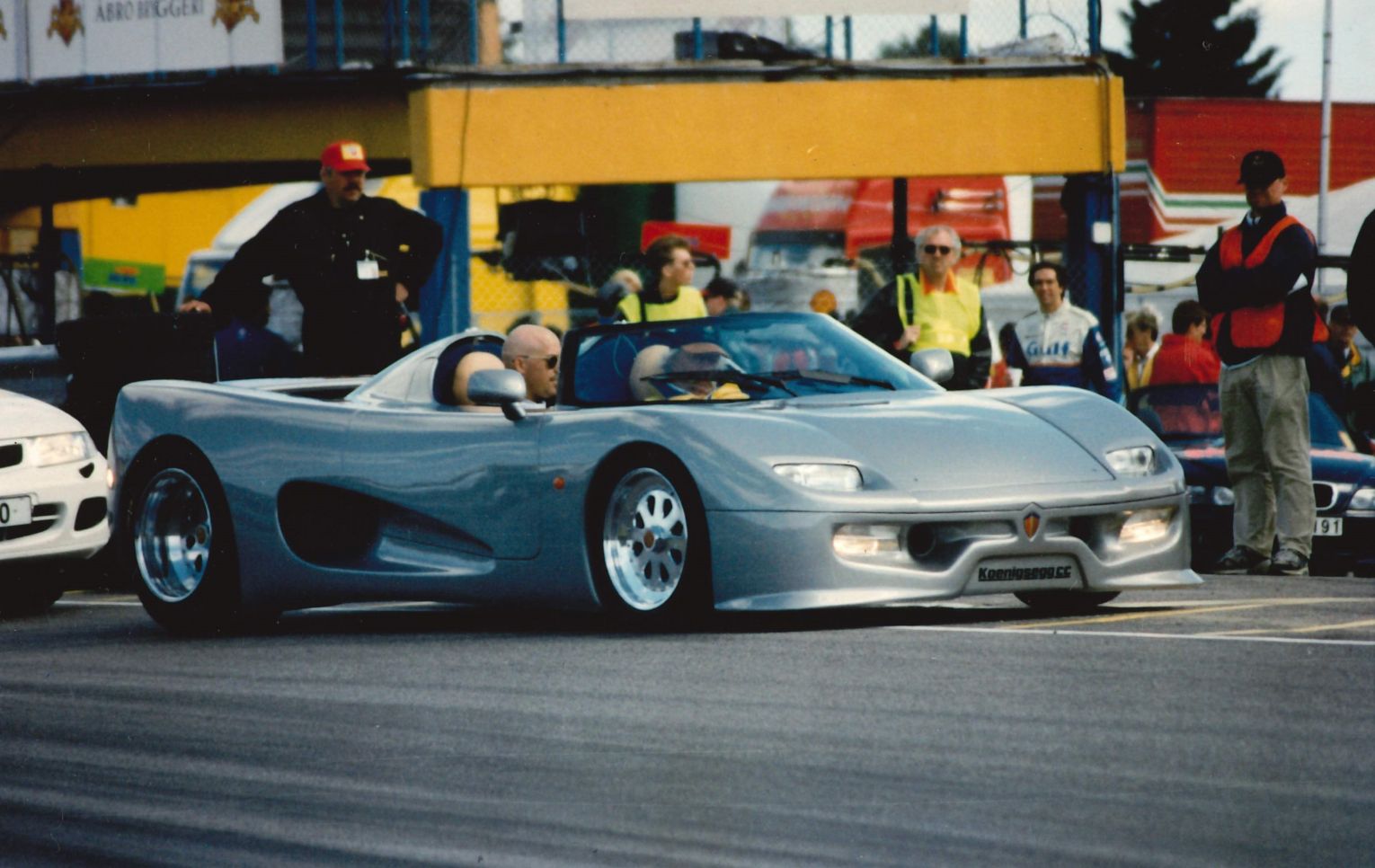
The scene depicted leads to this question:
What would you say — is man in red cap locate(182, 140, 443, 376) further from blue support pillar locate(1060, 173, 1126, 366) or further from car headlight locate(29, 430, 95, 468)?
blue support pillar locate(1060, 173, 1126, 366)

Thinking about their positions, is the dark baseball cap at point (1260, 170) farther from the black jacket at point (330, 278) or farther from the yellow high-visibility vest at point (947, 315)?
the black jacket at point (330, 278)

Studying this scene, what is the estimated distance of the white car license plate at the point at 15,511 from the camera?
10273 millimetres

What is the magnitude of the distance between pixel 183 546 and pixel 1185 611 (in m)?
3.71

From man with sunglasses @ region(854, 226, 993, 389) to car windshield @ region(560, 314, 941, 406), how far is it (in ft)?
9.96

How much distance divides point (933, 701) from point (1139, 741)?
2.68 feet

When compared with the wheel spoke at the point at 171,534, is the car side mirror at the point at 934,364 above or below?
above

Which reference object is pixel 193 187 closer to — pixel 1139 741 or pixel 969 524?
pixel 969 524

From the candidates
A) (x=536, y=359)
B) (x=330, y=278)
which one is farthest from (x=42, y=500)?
(x=536, y=359)

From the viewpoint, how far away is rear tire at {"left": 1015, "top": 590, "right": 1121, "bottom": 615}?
884cm

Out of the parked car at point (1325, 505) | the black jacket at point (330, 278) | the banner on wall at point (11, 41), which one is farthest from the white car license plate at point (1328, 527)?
the banner on wall at point (11, 41)

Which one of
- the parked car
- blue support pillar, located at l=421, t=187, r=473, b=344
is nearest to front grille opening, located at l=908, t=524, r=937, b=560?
the parked car

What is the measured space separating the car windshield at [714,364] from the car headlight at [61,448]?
280 cm

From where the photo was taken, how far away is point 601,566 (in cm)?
828

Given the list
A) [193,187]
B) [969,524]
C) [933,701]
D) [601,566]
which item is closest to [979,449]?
[969,524]
